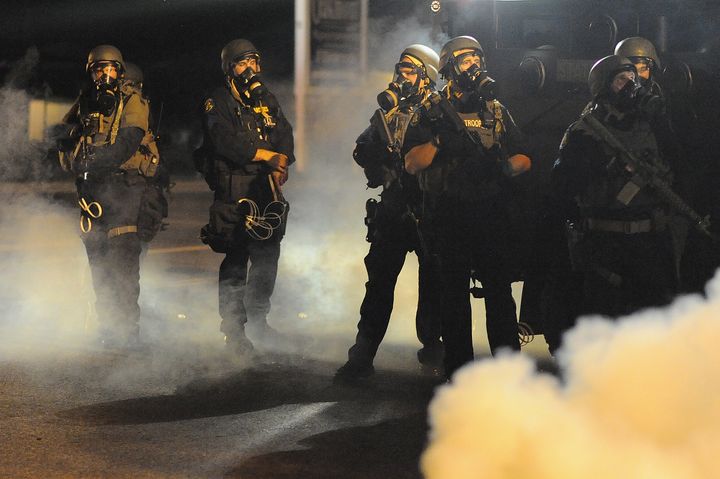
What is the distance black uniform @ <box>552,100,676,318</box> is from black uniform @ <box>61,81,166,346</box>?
297 centimetres

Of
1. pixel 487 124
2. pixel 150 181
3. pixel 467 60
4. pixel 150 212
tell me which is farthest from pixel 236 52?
pixel 487 124

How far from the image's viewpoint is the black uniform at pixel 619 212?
20.6ft

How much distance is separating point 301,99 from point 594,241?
8.36 meters

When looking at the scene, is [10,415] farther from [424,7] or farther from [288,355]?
[424,7]

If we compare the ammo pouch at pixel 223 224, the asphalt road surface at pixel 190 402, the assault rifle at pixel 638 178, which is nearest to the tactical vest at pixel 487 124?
the assault rifle at pixel 638 178

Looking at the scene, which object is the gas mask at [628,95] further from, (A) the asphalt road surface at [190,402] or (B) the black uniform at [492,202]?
(A) the asphalt road surface at [190,402]

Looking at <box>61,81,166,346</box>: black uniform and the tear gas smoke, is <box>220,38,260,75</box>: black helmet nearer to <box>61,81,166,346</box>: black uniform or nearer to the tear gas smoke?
<box>61,81,166,346</box>: black uniform

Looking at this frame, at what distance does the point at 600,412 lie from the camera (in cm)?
465

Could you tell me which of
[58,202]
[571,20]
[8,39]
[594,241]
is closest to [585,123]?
[594,241]

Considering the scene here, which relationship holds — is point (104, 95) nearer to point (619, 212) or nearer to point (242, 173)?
point (242, 173)

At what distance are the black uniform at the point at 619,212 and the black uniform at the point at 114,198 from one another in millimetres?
2970

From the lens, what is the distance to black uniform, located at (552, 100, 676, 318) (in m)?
Result: 6.27

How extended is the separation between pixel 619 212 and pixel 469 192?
81 cm

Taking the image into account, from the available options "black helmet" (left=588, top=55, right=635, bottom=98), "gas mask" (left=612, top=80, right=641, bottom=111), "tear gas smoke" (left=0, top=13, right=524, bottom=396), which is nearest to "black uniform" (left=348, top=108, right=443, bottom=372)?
"tear gas smoke" (left=0, top=13, right=524, bottom=396)
